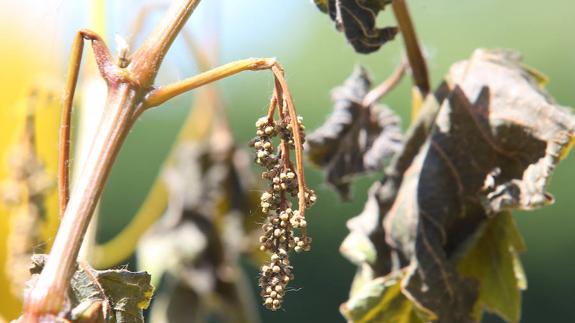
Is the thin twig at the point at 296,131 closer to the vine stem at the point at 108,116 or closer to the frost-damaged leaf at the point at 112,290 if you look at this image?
the vine stem at the point at 108,116

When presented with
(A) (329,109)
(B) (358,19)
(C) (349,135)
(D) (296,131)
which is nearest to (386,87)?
(C) (349,135)

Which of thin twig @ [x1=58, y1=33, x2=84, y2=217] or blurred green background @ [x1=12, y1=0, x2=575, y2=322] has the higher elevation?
thin twig @ [x1=58, y1=33, x2=84, y2=217]

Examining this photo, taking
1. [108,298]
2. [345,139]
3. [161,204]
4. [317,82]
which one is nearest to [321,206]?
[317,82]

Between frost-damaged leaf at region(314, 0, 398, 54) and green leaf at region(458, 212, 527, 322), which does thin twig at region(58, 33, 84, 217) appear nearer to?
frost-damaged leaf at region(314, 0, 398, 54)

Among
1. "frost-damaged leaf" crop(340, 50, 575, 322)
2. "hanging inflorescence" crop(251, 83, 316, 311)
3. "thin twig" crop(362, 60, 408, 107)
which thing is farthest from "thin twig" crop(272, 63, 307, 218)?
"thin twig" crop(362, 60, 408, 107)

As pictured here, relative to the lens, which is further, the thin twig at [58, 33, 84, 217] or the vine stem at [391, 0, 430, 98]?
the vine stem at [391, 0, 430, 98]

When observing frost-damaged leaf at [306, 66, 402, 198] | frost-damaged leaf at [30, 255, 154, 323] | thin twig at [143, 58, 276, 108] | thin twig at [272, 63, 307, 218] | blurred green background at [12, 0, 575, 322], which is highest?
thin twig at [143, 58, 276, 108]
